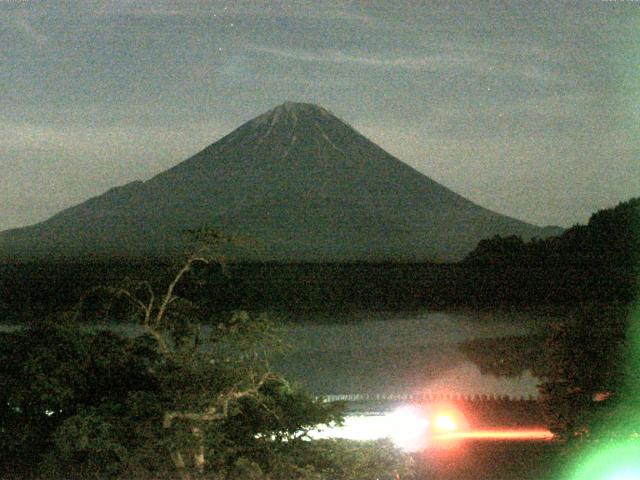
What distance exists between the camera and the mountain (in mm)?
62562

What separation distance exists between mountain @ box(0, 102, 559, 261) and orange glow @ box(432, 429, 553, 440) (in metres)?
49.2

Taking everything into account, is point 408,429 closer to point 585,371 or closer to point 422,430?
point 422,430

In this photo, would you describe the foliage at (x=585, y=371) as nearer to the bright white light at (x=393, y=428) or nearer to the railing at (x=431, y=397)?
the bright white light at (x=393, y=428)

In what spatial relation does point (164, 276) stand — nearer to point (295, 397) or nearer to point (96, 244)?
point (295, 397)

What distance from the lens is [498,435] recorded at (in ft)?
36.5

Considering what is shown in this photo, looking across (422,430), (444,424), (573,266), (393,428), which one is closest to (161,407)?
(393,428)

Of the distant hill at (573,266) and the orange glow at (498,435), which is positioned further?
the distant hill at (573,266)


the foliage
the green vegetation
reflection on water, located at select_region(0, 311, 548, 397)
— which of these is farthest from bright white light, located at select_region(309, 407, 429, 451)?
the green vegetation

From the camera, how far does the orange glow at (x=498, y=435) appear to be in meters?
10.8

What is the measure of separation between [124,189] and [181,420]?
66.5 metres

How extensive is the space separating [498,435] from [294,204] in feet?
191

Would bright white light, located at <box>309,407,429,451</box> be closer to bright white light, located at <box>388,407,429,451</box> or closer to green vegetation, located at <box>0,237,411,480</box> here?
bright white light, located at <box>388,407,429,451</box>

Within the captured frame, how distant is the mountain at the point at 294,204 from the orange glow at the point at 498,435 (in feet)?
161

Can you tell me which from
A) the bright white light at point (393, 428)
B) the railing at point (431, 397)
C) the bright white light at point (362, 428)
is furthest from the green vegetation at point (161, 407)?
the railing at point (431, 397)
